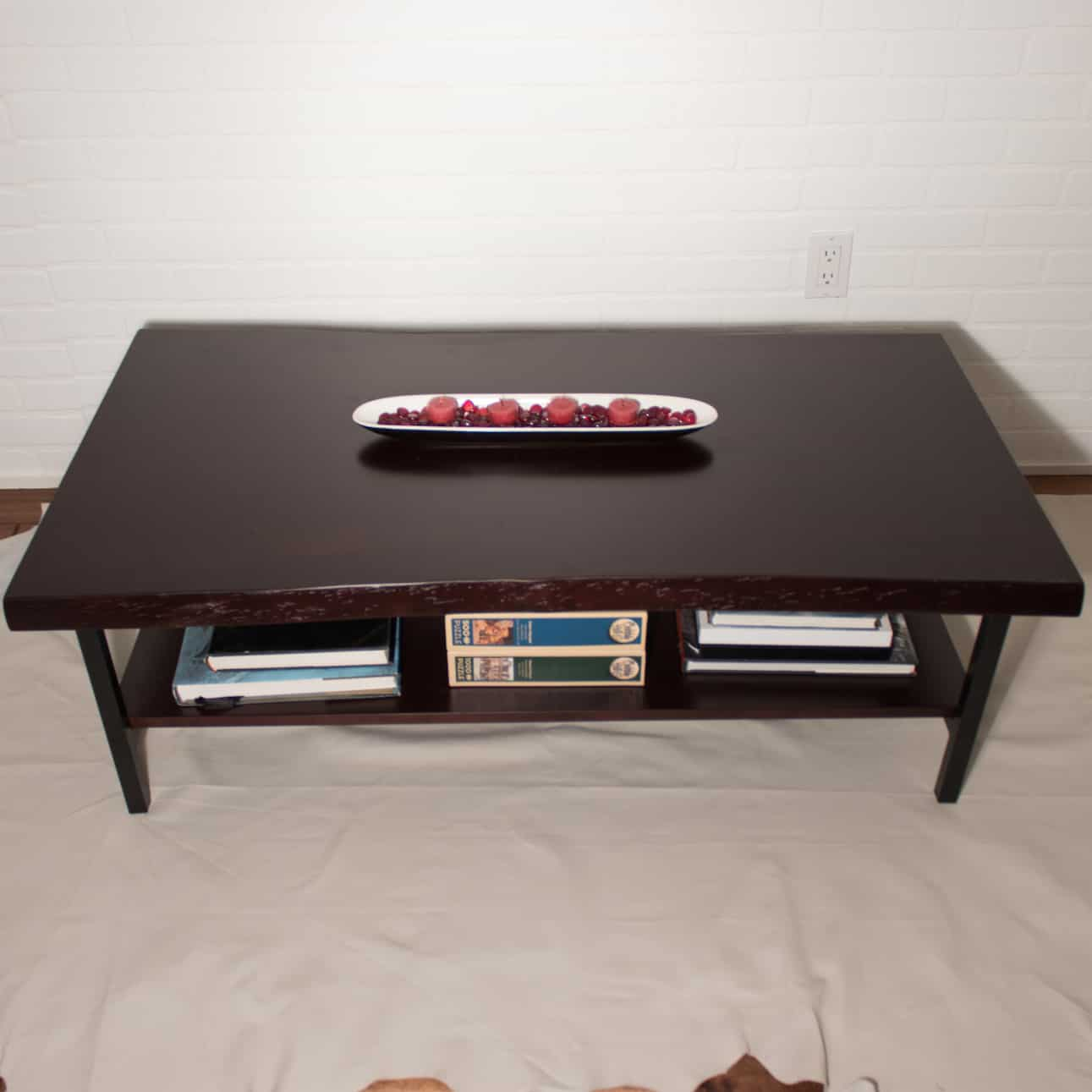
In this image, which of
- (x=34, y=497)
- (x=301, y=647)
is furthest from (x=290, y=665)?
(x=34, y=497)

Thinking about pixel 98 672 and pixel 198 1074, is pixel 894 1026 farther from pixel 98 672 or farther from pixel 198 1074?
pixel 98 672

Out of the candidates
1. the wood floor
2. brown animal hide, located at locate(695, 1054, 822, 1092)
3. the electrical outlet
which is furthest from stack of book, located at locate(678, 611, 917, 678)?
the wood floor

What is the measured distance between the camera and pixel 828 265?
2.07 m

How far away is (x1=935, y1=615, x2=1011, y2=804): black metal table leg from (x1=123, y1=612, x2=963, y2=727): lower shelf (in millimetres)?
22

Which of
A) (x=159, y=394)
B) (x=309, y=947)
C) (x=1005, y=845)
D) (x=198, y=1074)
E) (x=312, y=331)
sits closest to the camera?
(x=198, y=1074)

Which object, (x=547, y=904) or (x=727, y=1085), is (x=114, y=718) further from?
(x=727, y=1085)

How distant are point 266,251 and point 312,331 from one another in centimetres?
20

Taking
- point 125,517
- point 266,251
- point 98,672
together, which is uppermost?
point 266,251

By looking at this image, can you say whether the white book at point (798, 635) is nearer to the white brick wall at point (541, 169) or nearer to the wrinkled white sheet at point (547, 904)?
the wrinkled white sheet at point (547, 904)

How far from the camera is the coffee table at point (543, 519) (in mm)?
1390

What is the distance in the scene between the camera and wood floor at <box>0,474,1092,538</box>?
2252mm

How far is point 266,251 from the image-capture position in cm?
204

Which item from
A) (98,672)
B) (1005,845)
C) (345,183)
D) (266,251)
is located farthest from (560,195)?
Result: (1005,845)

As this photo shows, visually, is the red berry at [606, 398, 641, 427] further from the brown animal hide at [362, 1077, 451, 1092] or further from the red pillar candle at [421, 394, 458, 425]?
the brown animal hide at [362, 1077, 451, 1092]
